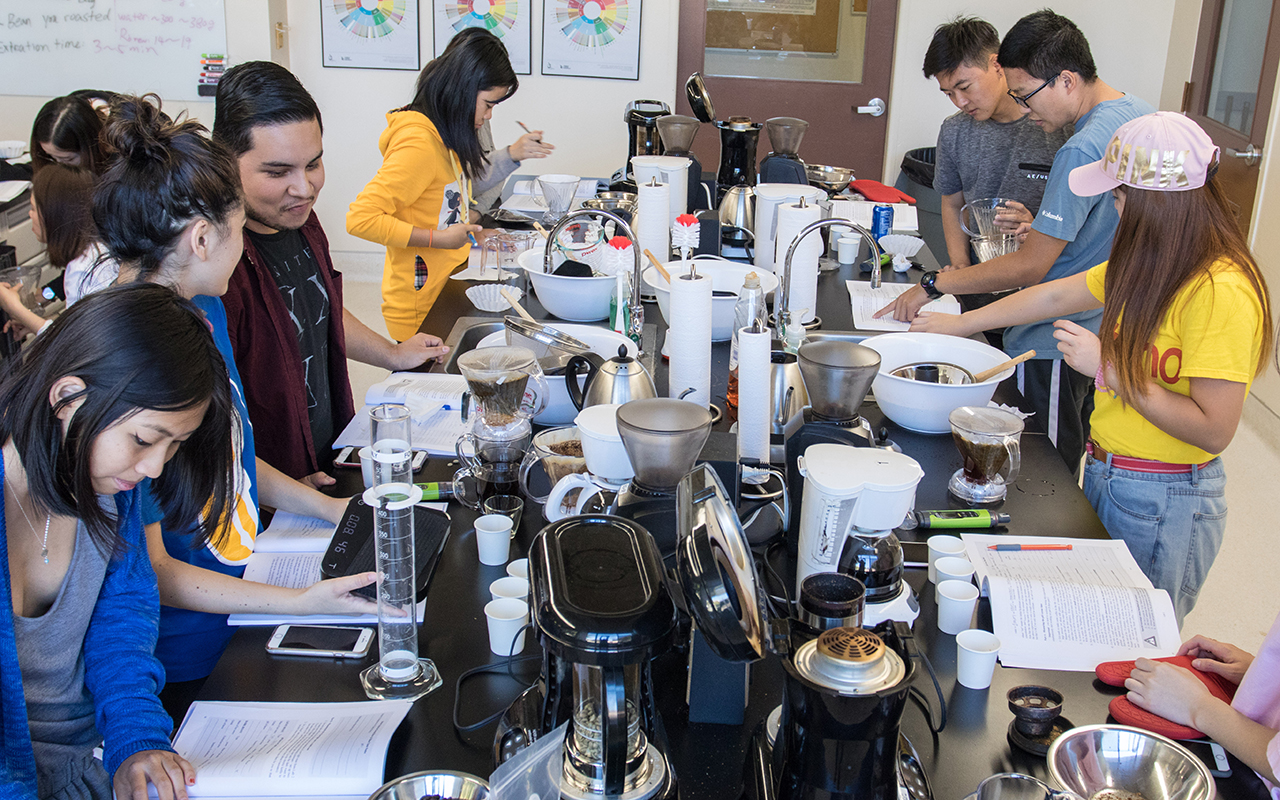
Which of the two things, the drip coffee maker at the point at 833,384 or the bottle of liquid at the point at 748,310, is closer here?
the drip coffee maker at the point at 833,384

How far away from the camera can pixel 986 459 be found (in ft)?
5.75

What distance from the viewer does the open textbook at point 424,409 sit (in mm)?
1978

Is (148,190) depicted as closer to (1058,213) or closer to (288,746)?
(288,746)

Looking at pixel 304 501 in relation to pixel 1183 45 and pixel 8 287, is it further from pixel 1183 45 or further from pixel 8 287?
pixel 1183 45

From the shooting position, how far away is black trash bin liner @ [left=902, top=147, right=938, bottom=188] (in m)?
4.89

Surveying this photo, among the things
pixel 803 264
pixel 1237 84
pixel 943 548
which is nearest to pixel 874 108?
pixel 1237 84

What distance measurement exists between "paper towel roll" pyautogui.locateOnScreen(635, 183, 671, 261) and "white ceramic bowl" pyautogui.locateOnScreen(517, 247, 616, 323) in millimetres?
273

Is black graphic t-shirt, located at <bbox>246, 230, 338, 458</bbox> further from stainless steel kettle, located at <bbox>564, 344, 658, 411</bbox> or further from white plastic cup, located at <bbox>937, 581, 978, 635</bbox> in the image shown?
white plastic cup, located at <bbox>937, 581, 978, 635</bbox>

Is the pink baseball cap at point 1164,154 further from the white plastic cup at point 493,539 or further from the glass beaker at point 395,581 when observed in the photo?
the glass beaker at point 395,581

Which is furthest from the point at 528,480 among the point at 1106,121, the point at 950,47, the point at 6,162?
the point at 6,162

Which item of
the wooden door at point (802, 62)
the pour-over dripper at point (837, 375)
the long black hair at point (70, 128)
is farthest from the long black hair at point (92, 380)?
the wooden door at point (802, 62)

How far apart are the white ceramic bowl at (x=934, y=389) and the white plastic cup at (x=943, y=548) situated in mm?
459

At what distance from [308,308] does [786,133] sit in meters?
2.16

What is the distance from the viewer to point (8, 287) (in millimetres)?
3232
